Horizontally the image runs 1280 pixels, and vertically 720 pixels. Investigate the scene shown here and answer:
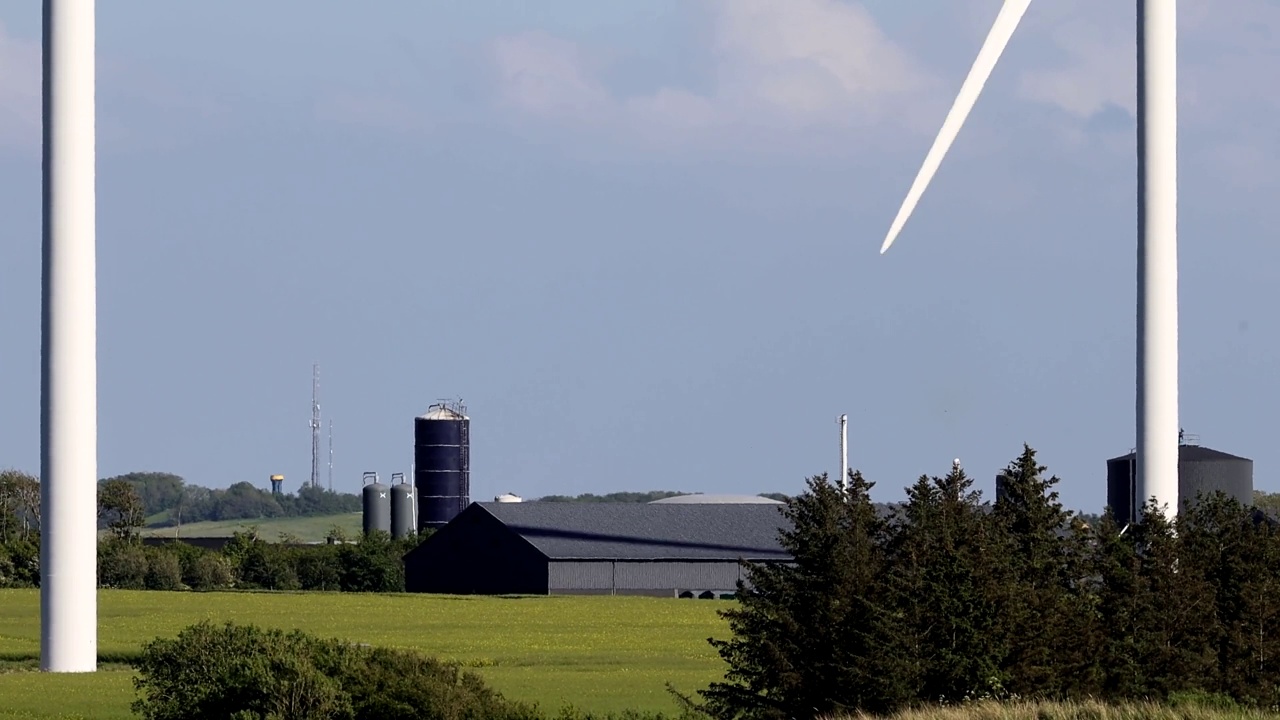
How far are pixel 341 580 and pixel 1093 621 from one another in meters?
71.1

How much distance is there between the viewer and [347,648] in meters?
24.9

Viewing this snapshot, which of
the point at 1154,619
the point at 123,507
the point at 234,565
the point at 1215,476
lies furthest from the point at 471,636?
the point at 123,507

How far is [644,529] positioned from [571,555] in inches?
255

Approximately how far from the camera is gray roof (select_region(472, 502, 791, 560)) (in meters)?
87.6

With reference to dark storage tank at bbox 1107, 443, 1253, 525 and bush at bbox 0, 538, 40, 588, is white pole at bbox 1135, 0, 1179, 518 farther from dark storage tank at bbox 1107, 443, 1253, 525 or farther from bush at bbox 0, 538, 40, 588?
bush at bbox 0, 538, 40, 588

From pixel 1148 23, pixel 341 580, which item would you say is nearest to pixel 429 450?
pixel 341 580

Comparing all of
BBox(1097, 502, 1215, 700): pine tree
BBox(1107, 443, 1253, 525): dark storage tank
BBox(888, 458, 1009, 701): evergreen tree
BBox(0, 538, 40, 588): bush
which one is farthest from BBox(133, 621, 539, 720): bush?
BBox(0, 538, 40, 588): bush

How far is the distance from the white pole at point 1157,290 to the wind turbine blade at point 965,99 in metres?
2.31

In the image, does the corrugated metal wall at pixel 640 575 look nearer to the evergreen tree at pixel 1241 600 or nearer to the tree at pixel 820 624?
the evergreen tree at pixel 1241 600

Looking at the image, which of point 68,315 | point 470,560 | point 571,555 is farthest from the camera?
point 470,560

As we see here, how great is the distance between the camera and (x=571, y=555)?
85.8 metres

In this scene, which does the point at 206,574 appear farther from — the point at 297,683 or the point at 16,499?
the point at 297,683

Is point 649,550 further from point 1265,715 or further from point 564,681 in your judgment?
point 1265,715

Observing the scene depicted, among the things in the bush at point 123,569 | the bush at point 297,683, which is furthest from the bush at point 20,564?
the bush at point 297,683
